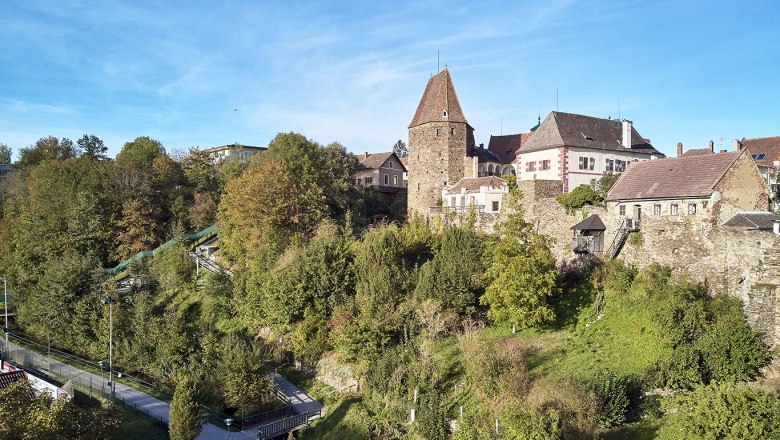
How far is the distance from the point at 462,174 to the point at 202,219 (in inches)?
926

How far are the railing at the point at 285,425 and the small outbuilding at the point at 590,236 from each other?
1498 centimetres

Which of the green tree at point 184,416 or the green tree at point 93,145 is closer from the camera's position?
the green tree at point 184,416

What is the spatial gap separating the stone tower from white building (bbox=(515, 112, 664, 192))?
17.5ft

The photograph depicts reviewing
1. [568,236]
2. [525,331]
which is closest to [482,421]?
[525,331]

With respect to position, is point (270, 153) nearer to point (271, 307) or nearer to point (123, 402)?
point (271, 307)

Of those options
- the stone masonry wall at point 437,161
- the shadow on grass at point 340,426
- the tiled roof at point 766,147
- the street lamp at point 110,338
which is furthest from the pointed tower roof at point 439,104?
the street lamp at point 110,338

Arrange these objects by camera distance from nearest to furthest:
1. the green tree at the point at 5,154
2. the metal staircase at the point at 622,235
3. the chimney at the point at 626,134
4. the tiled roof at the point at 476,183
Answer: the metal staircase at the point at 622,235
the tiled roof at the point at 476,183
the chimney at the point at 626,134
the green tree at the point at 5,154

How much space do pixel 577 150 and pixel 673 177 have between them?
10.7 metres

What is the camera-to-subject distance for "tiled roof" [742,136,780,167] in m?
41.1

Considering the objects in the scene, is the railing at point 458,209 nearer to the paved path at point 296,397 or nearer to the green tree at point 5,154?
the paved path at point 296,397

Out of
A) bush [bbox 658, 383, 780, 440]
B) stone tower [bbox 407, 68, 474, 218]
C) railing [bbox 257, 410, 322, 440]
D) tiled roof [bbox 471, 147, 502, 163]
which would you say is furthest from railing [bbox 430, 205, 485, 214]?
bush [bbox 658, 383, 780, 440]

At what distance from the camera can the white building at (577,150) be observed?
35.7 metres

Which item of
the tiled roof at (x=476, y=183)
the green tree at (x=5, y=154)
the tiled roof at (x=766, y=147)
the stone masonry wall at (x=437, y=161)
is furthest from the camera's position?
the green tree at (x=5, y=154)

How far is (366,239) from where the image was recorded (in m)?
30.9
